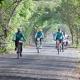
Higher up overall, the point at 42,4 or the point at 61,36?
the point at 42,4

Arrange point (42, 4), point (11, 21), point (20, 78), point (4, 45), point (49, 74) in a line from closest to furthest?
point (20, 78), point (49, 74), point (4, 45), point (11, 21), point (42, 4)

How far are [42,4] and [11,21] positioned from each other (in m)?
38.8

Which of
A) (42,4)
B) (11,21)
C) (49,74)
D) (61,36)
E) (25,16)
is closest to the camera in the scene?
(49,74)

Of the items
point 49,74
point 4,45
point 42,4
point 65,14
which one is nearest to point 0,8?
point 4,45

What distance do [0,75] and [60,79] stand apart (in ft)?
7.61

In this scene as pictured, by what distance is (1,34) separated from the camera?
118 feet

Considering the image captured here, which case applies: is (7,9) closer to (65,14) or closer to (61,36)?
(61,36)

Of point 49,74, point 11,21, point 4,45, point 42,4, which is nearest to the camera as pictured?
point 49,74

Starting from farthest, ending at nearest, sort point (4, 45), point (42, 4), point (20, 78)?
point (42, 4)
point (4, 45)
point (20, 78)

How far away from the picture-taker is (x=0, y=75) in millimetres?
16766

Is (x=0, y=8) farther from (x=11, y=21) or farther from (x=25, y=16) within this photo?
(x=25, y=16)

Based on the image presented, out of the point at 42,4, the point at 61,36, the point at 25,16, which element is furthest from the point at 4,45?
the point at 42,4

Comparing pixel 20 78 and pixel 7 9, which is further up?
pixel 7 9

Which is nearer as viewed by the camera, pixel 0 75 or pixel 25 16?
pixel 0 75
